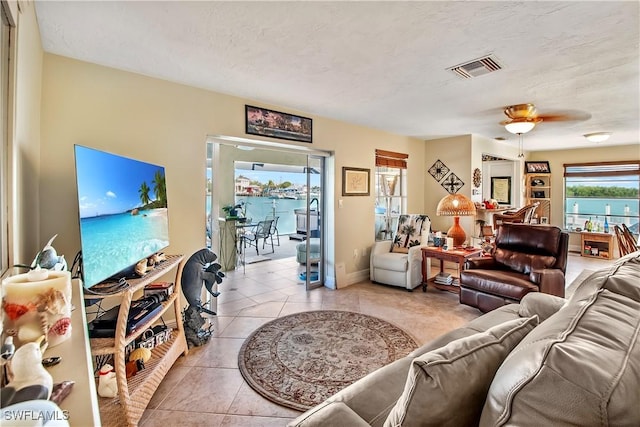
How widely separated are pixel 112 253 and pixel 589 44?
11.3 ft

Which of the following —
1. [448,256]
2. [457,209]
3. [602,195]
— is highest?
[602,195]

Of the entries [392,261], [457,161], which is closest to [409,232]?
[392,261]

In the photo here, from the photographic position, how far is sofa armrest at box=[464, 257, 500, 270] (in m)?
3.54

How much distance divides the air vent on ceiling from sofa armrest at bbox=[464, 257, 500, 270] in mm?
2075

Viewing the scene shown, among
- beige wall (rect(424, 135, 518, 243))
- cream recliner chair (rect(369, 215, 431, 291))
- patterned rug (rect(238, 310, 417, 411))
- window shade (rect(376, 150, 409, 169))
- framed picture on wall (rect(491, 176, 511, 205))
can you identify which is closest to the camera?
patterned rug (rect(238, 310, 417, 411))

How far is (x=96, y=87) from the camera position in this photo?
7.92 feet

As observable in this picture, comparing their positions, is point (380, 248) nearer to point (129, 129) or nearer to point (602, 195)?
point (129, 129)

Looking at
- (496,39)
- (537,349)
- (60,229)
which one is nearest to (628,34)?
(496,39)

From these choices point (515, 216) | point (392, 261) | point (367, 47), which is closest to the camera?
point (367, 47)

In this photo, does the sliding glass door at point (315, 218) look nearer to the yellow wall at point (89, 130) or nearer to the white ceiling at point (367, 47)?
the yellow wall at point (89, 130)

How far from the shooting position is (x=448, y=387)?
75 cm

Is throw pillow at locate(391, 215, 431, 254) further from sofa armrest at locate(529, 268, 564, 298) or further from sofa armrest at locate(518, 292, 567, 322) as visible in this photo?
sofa armrest at locate(518, 292, 567, 322)

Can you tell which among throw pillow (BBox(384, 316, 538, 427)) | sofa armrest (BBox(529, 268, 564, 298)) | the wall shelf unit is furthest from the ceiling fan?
throw pillow (BBox(384, 316, 538, 427))

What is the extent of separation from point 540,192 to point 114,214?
8.57m
